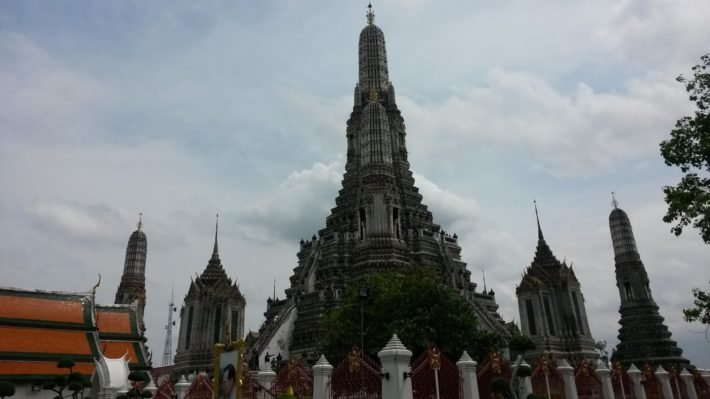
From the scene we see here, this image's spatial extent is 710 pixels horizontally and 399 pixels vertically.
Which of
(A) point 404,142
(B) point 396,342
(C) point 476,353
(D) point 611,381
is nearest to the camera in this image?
(B) point 396,342

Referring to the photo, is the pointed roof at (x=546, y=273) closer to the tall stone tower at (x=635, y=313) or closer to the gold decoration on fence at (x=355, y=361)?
the tall stone tower at (x=635, y=313)

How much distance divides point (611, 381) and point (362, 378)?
10.9 meters

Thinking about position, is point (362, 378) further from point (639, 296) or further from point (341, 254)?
point (639, 296)

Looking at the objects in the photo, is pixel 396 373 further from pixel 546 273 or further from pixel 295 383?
pixel 546 273

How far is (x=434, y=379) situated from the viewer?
1404 cm

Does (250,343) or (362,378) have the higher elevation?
(250,343)

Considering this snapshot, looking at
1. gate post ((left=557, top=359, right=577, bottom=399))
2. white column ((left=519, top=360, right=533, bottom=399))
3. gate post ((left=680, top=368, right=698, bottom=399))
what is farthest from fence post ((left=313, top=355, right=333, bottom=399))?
gate post ((left=680, top=368, right=698, bottom=399))

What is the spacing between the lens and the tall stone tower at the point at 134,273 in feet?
203

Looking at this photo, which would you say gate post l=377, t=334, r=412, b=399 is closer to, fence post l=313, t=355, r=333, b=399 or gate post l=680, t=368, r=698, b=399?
fence post l=313, t=355, r=333, b=399

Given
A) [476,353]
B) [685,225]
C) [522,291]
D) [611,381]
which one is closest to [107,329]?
[476,353]

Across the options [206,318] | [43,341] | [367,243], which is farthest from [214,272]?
[43,341]

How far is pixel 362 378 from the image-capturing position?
45.5 feet

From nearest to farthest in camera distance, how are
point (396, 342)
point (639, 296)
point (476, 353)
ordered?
point (396, 342) → point (476, 353) → point (639, 296)

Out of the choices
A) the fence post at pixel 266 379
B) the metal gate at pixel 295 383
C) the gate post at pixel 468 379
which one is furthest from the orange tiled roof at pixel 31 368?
the gate post at pixel 468 379
